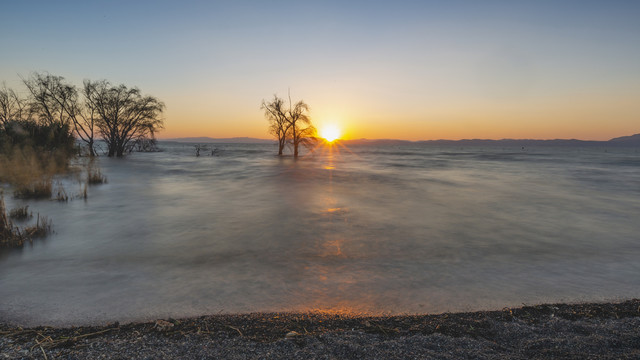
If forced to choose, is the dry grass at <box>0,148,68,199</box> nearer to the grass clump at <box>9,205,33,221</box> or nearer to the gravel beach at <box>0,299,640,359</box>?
the grass clump at <box>9,205,33,221</box>

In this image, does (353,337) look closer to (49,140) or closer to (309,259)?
(309,259)

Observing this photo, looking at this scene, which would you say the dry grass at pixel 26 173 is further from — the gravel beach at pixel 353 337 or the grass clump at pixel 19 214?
the gravel beach at pixel 353 337

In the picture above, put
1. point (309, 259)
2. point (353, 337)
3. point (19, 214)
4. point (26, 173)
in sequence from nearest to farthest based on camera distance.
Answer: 1. point (353, 337)
2. point (309, 259)
3. point (19, 214)
4. point (26, 173)

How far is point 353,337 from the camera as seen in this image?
3.60 metres

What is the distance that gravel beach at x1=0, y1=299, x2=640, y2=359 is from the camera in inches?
127

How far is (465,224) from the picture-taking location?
35.2ft

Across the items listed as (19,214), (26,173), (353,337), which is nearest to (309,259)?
(353,337)

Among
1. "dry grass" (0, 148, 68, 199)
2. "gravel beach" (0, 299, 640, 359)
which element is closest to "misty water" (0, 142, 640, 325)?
"gravel beach" (0, 299, 640, 359)

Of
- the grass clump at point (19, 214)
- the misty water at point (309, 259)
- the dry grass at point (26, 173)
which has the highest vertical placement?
the dry grass at point (26, 173)

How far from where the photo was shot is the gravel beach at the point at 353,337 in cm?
323

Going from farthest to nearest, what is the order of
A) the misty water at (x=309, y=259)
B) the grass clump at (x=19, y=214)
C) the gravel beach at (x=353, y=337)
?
the grass clump at (x=19, y=214) < the misty water at (x=309, y=259) < the gravel beach at (x=353, y=337)

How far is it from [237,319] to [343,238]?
5086 millimetres

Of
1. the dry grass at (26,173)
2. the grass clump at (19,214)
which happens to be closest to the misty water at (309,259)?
the dry grass at (26,173)

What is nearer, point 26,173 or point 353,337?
point 353,337
